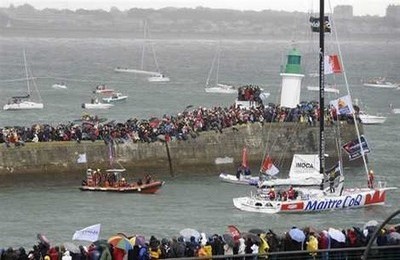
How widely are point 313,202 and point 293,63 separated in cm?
1959

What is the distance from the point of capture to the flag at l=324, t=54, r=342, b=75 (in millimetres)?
42062

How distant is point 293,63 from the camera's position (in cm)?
5922

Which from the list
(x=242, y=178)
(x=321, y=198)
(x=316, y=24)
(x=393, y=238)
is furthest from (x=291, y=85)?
(x=393, y=238)

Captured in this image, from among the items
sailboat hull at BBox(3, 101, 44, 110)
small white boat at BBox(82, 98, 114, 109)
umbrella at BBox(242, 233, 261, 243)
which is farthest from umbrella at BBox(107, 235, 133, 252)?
small white boat at BBox(82, 98, 114, 109)

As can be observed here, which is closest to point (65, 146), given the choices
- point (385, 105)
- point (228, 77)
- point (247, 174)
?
point (247, 174)

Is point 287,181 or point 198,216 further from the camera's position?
point 287,181

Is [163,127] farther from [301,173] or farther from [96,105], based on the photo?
[96,105]

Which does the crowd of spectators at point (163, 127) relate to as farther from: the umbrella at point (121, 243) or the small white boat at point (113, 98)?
the small white boat at point (113, 98)

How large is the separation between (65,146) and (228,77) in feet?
340

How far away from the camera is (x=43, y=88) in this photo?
114 metres

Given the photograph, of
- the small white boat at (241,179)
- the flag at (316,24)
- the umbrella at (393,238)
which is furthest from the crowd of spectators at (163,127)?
the umbrella at (393,238)

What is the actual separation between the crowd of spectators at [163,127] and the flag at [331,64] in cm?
999

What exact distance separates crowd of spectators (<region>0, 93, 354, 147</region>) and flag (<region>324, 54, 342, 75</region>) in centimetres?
999

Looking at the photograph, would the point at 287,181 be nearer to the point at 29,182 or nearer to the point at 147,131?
the point at 147,131
